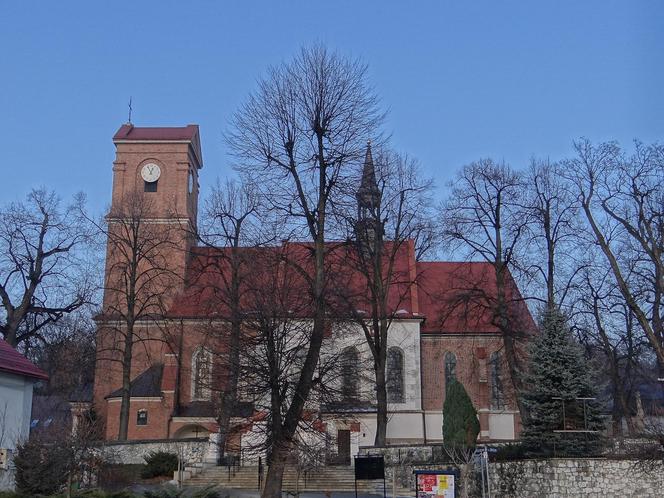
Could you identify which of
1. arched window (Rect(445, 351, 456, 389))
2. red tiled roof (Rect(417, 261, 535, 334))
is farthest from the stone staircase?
arched window (Rect(445, 351, 456, 389))

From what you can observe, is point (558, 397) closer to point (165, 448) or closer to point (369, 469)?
point (369, 469)

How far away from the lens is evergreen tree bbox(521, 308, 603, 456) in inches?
917

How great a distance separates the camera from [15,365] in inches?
773

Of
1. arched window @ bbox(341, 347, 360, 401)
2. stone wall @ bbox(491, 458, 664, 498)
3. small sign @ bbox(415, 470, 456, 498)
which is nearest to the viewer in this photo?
small sign @ bbox(415, 470, 456, 498)

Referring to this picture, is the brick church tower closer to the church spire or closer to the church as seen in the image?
the church

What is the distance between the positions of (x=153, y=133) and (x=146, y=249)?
7132mm

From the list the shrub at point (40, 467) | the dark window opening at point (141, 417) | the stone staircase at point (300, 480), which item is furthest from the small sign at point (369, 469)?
the dark window opening at point (141, 417)

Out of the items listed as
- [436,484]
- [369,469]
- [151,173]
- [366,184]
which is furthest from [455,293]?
[436,484]

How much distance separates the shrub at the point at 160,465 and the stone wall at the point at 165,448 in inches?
46.3

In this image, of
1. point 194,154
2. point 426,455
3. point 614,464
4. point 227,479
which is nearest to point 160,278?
point 194,154

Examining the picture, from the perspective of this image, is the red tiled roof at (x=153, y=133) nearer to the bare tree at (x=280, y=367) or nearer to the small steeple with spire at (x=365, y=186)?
the small steeple with spire at (x=365, y=186)

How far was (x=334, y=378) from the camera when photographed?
2136 cm

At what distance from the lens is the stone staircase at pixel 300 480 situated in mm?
29578

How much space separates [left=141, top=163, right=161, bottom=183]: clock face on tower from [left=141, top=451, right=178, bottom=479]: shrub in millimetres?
18371
